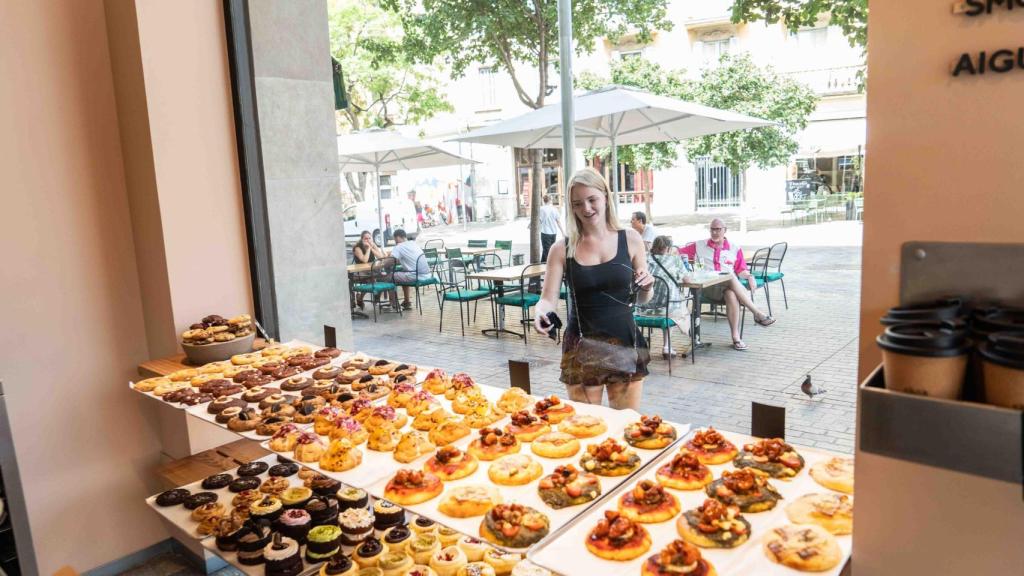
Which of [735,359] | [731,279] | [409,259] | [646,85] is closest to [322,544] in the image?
[735,359]

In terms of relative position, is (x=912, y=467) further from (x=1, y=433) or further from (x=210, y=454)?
(x=210, y=454)

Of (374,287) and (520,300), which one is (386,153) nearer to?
(374,287)

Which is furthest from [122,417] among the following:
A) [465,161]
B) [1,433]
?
[465,161]

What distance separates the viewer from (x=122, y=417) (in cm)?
354

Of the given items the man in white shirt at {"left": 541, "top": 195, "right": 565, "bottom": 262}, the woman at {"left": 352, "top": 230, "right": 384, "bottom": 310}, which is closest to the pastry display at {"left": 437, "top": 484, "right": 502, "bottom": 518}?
the woman at {"left": 352, "top": 230, "right": 384, "bottom": 310}

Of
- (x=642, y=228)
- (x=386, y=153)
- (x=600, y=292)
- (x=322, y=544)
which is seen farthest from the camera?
(x=386, y=153)

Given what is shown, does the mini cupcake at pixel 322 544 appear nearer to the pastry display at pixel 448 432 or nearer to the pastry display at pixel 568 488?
the pastry display at pixel 448 432

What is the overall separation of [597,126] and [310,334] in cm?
564

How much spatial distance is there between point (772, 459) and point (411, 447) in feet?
3.60

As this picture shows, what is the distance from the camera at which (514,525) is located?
1636 mm

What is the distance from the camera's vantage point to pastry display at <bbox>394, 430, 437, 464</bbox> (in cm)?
210

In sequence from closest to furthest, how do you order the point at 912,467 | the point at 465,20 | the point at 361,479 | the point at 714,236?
the point at 912,467 → the point at 361,479 → the point at 714,236 → the point at 465,20

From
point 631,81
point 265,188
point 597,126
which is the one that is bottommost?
point 265,188

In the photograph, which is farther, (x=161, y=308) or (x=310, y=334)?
(x=310, y=334)
